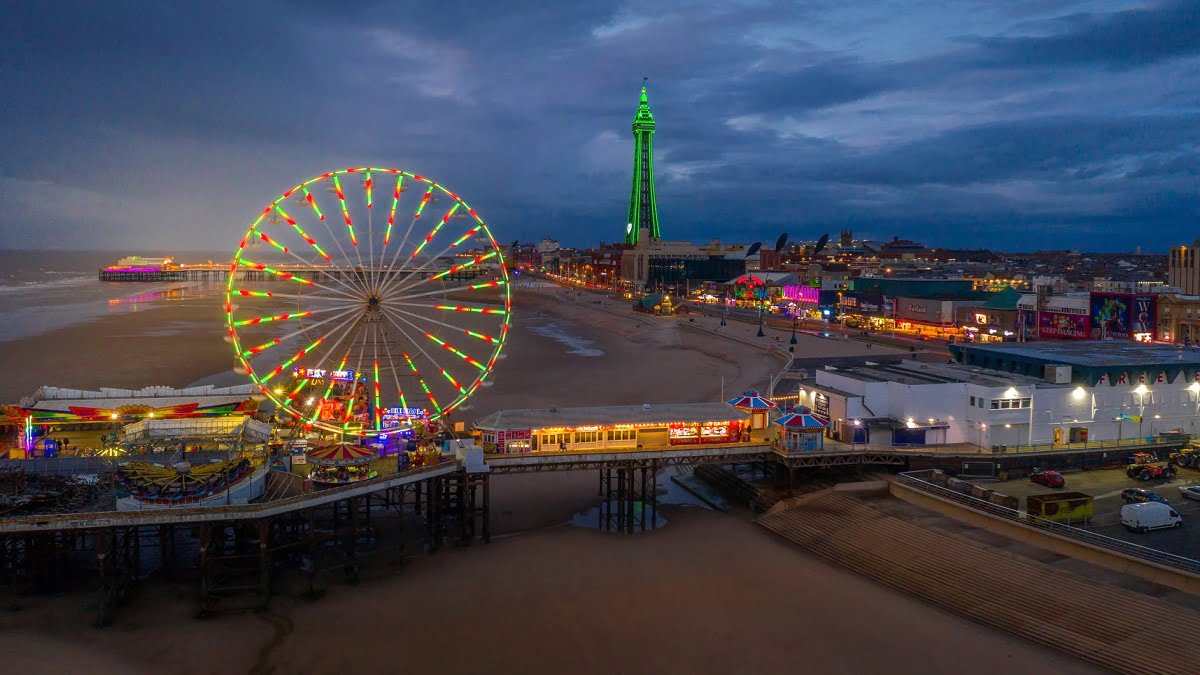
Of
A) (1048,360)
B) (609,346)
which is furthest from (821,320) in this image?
(1048,360)

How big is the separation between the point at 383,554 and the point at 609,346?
5192 centimetres

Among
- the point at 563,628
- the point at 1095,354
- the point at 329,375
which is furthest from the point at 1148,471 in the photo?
the point at 329,375

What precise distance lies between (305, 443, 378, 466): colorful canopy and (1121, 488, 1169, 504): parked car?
24379 millimetres

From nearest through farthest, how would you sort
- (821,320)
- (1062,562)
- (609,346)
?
(1062,562) < (609,346) < (821,320)

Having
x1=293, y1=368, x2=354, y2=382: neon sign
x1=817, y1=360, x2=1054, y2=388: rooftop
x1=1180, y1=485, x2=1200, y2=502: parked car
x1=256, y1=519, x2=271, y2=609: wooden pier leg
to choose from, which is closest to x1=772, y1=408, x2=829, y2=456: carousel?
x1=817, y1=360, x2=1054, y2=388: rooftop

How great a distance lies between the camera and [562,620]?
22.0 meters

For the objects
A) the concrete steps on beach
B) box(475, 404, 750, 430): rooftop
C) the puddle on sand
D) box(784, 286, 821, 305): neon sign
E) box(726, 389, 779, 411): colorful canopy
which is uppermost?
box(784, 286, 821, 305): neon sign

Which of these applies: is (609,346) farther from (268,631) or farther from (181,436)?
(268,631)

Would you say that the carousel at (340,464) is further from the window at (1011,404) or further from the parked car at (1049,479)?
the window at (1011,404)

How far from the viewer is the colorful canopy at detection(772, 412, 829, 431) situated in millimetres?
31906

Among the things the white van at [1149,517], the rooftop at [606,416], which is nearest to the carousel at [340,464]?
the rooftop at [606,416]

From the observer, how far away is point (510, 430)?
98.8ft

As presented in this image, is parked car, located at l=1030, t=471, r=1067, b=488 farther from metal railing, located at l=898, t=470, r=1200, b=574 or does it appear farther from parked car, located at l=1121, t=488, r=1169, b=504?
metal railing, located at l=898, t=470, r=1200, b=574

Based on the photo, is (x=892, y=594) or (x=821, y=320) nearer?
(x=892, y=594)
